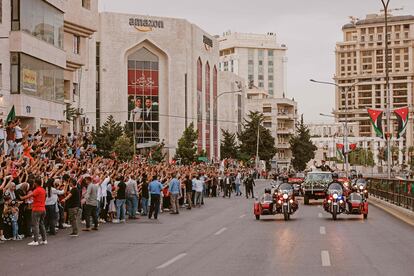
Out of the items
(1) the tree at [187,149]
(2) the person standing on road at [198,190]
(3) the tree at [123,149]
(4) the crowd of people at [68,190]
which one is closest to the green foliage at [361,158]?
(1) the tree at [187,149]

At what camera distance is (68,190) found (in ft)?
76.9

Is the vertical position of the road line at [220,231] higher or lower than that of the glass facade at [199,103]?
lower

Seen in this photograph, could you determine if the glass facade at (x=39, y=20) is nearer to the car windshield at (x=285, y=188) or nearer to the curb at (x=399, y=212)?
the car windshield at (x=285, y=188)

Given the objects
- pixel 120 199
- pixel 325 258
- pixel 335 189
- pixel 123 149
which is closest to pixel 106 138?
pixel 123 149

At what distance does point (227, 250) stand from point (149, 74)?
81.5m

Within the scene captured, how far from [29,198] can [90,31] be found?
1490 inches

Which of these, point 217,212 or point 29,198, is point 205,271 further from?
point 217,212

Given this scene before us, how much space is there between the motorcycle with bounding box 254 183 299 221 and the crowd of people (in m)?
4.26

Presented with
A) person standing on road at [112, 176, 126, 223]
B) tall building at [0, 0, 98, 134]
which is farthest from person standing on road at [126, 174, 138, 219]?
tall building at [0, 0, 98, 134]

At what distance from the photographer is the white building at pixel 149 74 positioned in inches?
3661

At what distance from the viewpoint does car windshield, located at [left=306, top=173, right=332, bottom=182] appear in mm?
38719

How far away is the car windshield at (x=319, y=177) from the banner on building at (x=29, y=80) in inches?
611

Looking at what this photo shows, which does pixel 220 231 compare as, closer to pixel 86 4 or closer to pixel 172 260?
pixel 172 260

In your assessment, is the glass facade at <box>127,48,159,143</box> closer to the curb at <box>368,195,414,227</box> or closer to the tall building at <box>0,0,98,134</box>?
the tall building at <box>0,0,98,134</box>
